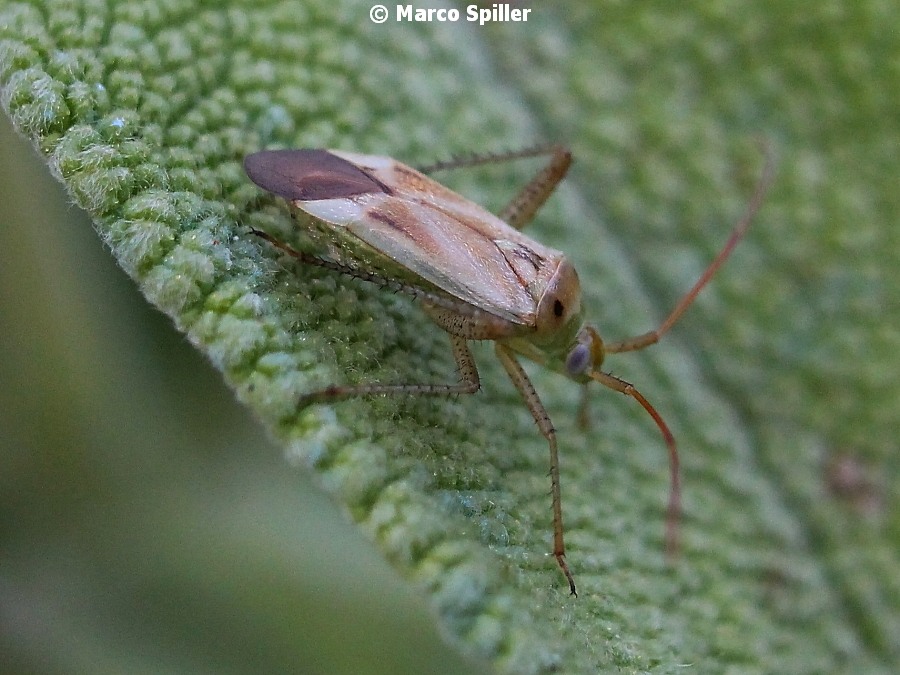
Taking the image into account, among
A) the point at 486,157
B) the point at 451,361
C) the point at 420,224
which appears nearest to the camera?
the point at 420,224

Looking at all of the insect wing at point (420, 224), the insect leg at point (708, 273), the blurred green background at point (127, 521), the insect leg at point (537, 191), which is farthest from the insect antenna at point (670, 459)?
the blurred green background at point (127, 521)

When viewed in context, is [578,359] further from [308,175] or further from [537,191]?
[308,175]

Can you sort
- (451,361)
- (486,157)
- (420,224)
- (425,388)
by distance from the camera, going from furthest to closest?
1. (486,157)
2. (451,361)
3. (420,224)
4. (425,388)

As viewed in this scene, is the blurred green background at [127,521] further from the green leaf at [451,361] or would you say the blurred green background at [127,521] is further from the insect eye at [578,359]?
the insect eye at [578,359]

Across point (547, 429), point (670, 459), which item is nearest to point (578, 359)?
point (547, 429)

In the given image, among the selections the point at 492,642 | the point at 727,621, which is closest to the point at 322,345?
the point at 492,642

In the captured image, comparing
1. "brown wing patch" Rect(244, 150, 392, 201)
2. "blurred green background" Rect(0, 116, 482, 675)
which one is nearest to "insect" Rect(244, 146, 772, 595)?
"brown wing patch" Rect(244, 150, 392, 201)

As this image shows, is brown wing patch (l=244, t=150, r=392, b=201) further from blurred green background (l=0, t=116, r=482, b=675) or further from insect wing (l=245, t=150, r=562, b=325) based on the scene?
blurred green background (l=0, t=116, r=482, b=675)
